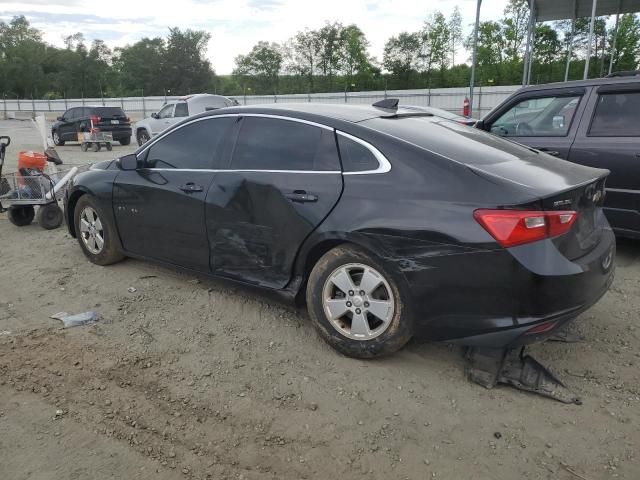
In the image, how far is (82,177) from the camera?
17.2ft

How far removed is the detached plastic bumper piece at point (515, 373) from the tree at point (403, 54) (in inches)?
2262

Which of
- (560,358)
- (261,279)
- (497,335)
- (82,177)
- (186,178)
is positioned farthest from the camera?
(82,177)

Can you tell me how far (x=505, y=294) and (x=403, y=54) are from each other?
60.6 metres

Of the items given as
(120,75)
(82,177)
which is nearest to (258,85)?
(120,75)

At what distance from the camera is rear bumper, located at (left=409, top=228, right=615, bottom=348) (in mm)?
2814

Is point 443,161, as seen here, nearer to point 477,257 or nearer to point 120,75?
point 477,257

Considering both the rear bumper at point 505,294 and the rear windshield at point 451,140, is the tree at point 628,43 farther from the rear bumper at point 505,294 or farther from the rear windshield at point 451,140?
the rear bumper at point 505,294

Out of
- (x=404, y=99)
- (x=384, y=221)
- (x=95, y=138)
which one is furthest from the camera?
(x=404, y=99)

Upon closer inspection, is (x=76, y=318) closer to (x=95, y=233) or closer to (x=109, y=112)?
(x=95, y=233)

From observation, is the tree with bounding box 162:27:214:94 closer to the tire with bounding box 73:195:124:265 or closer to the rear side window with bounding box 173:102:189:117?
the rear side window with bounding box 173:102:189:117

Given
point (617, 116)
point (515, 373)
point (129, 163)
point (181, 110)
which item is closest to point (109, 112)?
point (181, 110)

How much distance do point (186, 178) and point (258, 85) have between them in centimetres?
6892

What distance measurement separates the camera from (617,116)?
17.2ft

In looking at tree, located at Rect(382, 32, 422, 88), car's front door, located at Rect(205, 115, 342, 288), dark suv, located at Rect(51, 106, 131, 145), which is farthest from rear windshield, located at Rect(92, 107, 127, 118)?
tree, located at Rect(382, 32, 422, 88)
